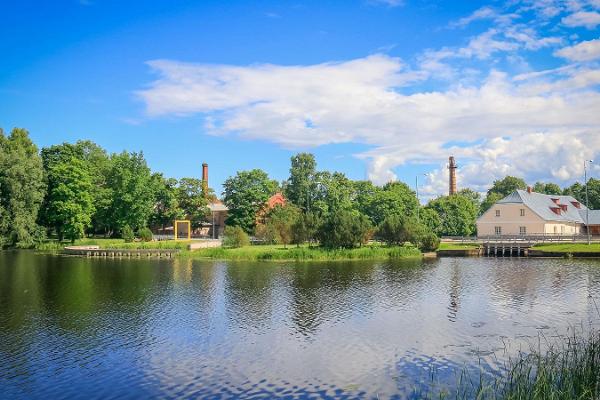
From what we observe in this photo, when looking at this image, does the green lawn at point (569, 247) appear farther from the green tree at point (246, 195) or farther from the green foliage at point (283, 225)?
the green tree at point (246, 195)

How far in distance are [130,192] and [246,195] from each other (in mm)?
18057

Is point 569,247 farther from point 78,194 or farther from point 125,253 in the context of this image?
point 78,194

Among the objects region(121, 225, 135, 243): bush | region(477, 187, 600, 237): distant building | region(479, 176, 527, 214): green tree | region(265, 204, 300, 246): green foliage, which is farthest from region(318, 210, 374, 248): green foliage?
region(479, 176, 527, 214): green tree

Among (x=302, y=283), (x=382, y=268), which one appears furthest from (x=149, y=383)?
(x=382, y=268)

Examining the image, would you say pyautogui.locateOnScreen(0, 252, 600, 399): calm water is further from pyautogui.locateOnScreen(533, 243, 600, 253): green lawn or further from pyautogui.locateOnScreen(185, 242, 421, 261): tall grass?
pyautogui.locateOnScreen(533, 243, 600, 253): green lawn

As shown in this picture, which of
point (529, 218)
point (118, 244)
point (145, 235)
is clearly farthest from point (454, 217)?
point (118, 244)

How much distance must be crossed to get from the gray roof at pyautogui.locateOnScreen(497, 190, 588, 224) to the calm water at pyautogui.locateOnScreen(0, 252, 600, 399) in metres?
38.7

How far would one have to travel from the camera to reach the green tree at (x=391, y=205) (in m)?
84.2

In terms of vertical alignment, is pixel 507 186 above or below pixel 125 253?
above

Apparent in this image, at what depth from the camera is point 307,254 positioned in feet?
187

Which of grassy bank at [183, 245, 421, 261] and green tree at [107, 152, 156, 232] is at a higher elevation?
green tree at [107, 152, 156, 232]

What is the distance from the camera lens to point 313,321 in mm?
25375

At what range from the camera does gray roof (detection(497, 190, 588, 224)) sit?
79.2m

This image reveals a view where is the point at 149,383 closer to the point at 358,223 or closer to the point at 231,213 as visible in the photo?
the point at 358,223
